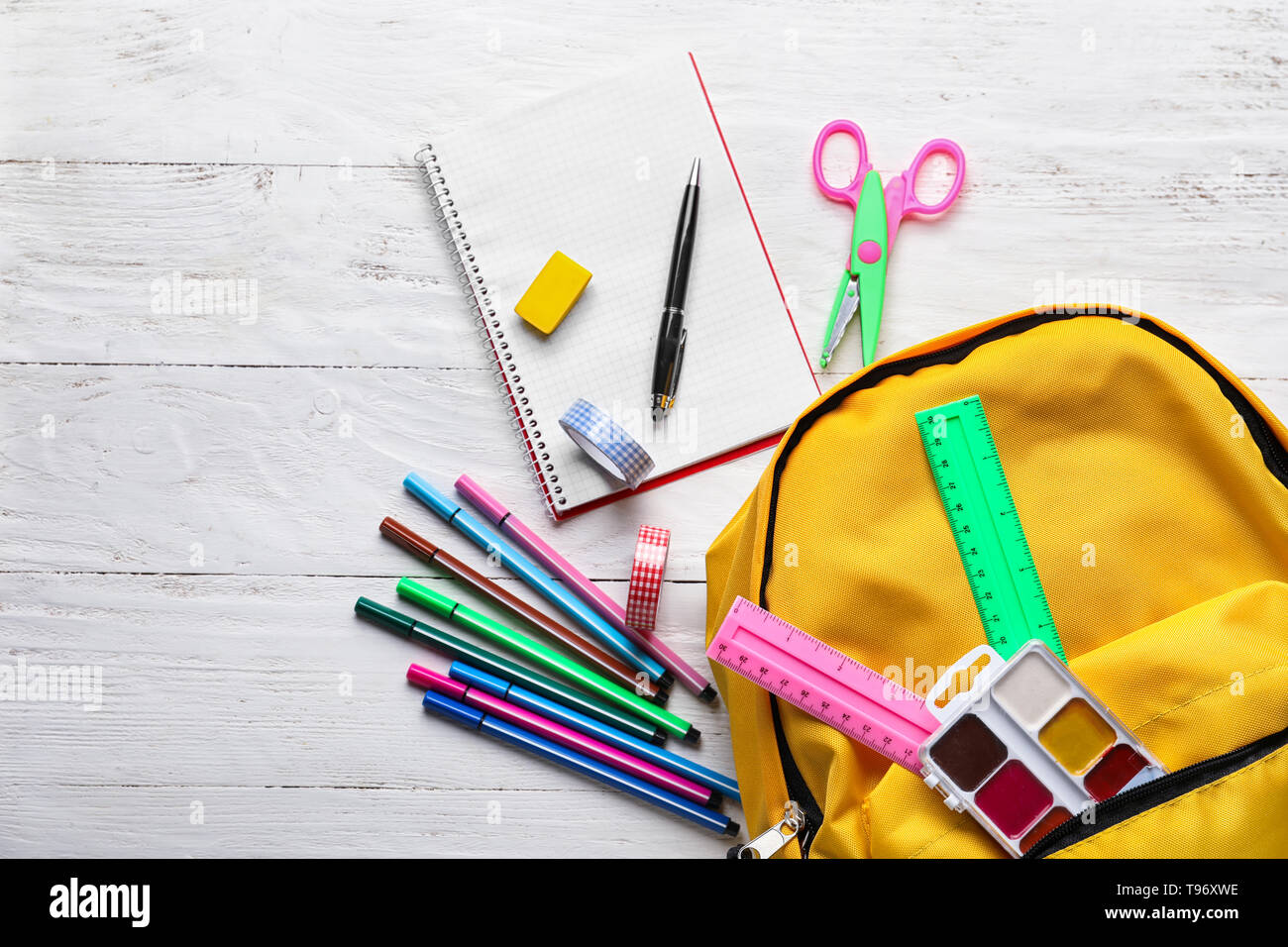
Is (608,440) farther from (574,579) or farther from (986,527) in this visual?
(986,527)

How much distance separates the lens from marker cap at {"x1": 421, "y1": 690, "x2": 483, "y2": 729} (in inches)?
30.7

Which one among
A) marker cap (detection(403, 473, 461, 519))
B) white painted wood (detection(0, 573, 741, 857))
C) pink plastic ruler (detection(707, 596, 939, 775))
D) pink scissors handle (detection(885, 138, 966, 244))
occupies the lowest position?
white painted wood (detection(0, 573, 741, 857))

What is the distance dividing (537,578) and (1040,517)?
0.41 m

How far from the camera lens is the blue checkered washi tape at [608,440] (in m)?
0.74

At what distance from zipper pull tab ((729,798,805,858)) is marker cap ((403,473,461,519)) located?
37 cm

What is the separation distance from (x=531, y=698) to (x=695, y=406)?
0.29 meters

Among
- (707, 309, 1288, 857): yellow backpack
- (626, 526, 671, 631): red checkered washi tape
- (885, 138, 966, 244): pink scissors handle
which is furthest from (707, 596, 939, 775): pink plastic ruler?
(885, 138, 966, 244): pink scissors handle

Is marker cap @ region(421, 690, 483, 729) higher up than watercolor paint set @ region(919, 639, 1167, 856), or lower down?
lower down

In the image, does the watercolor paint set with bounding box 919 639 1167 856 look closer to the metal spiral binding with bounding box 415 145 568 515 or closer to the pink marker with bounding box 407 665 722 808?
the pink marker with bounding box 407 665 722 808

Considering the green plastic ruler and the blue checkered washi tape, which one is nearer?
the green plastic ruler

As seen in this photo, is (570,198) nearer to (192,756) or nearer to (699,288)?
(699,288)

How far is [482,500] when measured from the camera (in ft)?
2.62

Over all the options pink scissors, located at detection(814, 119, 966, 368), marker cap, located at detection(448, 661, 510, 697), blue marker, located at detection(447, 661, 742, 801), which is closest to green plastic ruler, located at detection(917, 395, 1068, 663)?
pink scissors, located at detection(814, 119, 966, 368)

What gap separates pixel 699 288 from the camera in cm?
81
